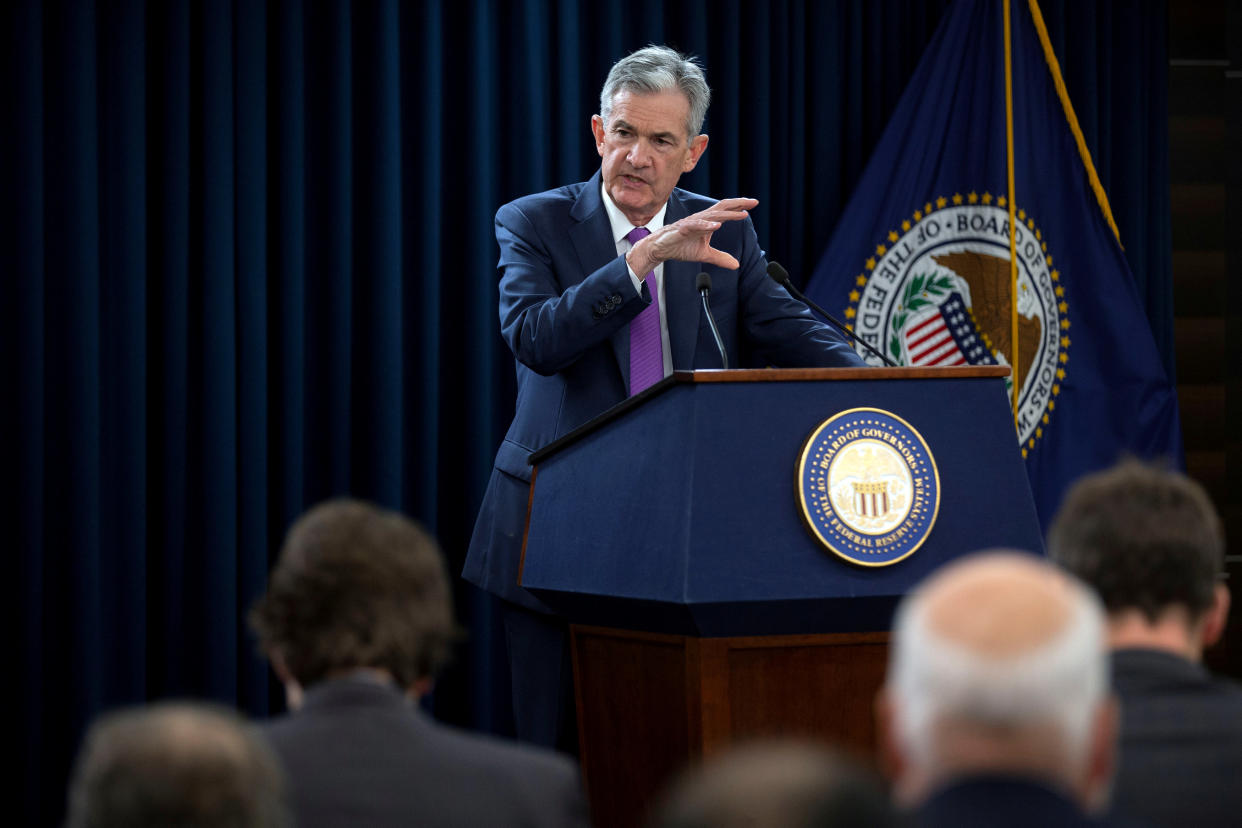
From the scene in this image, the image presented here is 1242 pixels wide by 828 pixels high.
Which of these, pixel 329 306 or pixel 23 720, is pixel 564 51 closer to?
pixel 329 306

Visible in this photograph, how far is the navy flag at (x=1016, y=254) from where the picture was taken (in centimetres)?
485

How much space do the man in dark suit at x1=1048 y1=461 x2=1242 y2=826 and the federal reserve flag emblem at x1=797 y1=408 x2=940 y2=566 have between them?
719mm

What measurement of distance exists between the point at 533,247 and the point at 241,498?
1383mm

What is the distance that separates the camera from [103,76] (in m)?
4.06

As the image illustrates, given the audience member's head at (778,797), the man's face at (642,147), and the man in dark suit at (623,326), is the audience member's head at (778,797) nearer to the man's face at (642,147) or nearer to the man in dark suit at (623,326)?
the man in dark suit at (623,326)

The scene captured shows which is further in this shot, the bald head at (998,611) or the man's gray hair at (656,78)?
the man's gray hair at (656,78)

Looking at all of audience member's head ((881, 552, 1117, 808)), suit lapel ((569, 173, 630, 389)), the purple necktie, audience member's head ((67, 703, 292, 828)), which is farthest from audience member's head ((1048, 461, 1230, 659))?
suit lapel ((569, 173, 630, 389))

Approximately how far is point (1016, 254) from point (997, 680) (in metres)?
4.07

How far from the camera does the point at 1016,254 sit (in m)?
4.87

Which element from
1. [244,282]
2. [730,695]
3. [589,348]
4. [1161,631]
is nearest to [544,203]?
[589,348]

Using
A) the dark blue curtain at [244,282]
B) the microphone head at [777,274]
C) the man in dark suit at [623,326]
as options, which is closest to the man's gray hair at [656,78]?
the man in dark suit at [623,326]

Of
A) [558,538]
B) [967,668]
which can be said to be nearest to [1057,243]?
[558,538]

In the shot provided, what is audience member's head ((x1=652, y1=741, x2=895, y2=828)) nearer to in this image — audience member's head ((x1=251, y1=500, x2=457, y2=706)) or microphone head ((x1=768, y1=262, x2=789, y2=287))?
audience member's head ((x1=251, y1=500, x2=457, y2=706))

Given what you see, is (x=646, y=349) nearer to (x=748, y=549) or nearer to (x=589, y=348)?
(x=589, y=348)
